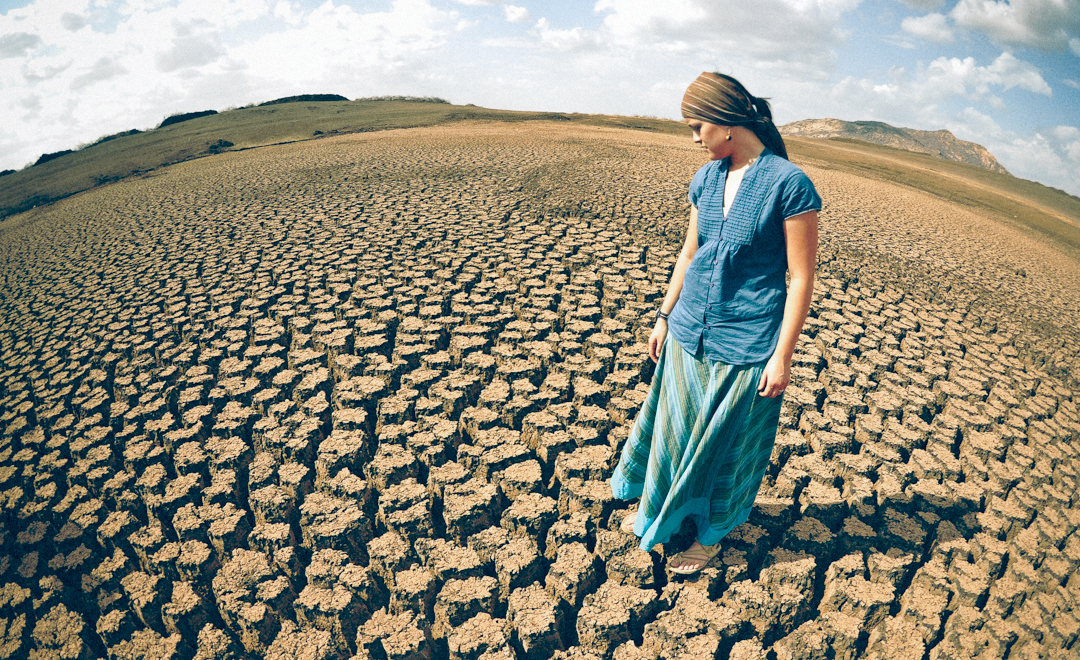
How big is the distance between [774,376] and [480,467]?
1066mm

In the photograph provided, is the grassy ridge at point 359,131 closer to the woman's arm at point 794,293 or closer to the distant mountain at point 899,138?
the woman's arm at point 794,293

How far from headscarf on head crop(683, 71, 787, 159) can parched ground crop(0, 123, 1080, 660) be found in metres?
1.19

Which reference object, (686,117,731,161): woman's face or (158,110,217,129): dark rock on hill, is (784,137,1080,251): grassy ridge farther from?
(158,110,217,129): dark rock on hill

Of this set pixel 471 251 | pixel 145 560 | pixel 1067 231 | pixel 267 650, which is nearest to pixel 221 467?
pixel 145 560

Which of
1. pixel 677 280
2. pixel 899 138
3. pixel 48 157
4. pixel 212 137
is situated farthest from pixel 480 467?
pixel 899 138

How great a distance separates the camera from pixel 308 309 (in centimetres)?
292

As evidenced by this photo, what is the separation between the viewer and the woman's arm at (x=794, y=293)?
1.04 m

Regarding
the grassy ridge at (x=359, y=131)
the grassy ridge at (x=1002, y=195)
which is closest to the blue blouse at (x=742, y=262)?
the grassy ridge at (x=1002, y=195)

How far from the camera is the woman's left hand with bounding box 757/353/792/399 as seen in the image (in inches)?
44.3

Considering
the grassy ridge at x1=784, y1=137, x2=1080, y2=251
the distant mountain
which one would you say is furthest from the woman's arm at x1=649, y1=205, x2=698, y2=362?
the distant mountain

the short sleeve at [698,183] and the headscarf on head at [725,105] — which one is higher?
the headscarf on head at [725,105]

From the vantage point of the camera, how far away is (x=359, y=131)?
1375 cm

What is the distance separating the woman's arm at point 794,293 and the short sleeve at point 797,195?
0.05ft

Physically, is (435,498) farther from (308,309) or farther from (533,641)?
(308,309)
